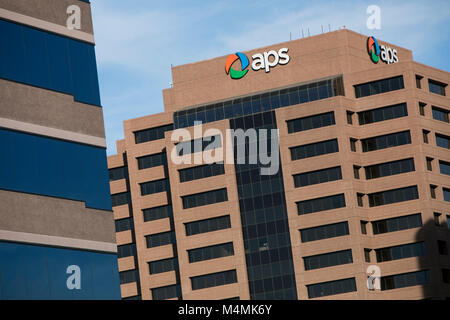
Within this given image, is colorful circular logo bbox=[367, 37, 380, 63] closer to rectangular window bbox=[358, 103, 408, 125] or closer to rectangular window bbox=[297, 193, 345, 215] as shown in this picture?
rectangular window bbox=[358, 103, 408, 125]

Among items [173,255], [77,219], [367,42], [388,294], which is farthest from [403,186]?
[77,219]

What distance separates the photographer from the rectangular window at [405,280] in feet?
412

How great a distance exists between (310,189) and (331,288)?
13189 millimetres

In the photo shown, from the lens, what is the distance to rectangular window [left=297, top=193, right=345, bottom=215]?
129750 millimetres

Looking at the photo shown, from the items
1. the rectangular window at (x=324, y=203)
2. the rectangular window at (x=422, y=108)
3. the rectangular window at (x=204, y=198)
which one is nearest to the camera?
the rectangular window at (x=324, y=203)

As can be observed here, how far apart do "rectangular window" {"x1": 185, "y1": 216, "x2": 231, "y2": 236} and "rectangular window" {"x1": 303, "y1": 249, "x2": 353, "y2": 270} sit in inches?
517

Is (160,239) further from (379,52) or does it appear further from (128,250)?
(379,52)

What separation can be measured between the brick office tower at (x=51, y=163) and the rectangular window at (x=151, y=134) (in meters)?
104

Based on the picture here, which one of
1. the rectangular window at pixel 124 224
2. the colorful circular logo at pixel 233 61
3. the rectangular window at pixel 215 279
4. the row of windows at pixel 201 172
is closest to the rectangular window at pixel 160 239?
the rectangular window at pixel 124 224

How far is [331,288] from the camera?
127m

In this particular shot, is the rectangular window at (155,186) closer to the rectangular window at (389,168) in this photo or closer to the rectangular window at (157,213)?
the rectangular window at (157,213)

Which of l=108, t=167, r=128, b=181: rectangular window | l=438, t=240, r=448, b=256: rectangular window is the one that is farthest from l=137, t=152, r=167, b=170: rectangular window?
l=438, t=240, r=448, b=256: rectangular window

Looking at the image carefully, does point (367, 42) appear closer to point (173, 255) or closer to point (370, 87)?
point (370, 87)

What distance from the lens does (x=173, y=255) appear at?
5512 inches
